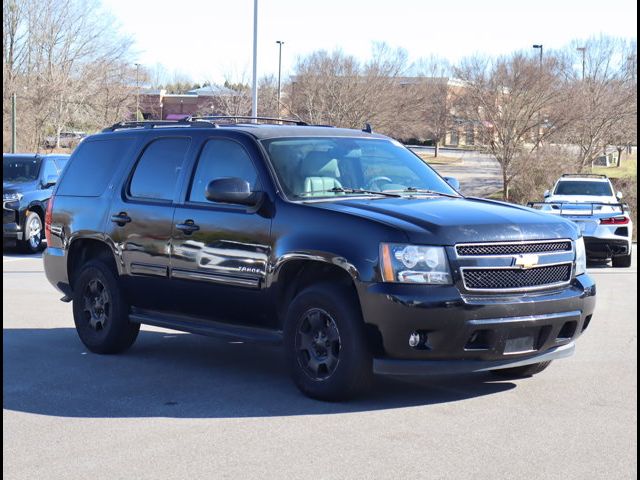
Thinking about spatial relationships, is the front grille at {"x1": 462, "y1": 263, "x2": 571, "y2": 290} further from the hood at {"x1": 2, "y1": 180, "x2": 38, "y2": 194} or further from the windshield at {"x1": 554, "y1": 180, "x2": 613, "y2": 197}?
the windshield at {"x1": 554, "y1": 180, "x2": 613, "y2": 197}

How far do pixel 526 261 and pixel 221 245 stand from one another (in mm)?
2293

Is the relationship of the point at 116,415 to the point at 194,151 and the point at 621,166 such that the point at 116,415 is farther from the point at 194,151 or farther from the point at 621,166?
the point at 621,166

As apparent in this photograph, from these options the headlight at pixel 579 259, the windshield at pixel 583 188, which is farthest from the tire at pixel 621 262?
the headlight at pixel 579 259

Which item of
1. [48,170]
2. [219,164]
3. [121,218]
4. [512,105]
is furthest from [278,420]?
[512,105]

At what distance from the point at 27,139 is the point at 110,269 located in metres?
41.5

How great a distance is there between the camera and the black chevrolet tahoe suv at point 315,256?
265 inches

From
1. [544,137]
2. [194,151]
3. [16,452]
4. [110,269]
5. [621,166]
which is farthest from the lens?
[621,166]

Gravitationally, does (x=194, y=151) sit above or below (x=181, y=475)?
above

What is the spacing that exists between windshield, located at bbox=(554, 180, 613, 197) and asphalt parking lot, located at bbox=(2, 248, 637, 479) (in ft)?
44.1

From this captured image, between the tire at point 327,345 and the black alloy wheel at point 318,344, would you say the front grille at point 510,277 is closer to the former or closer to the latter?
the tire at point 327,345

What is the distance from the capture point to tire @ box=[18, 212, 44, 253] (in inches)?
759

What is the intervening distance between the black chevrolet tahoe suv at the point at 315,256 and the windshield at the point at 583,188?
14480mm

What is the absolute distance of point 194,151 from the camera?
8367 millimetres

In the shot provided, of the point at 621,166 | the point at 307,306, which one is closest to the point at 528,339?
the point at 307,306
